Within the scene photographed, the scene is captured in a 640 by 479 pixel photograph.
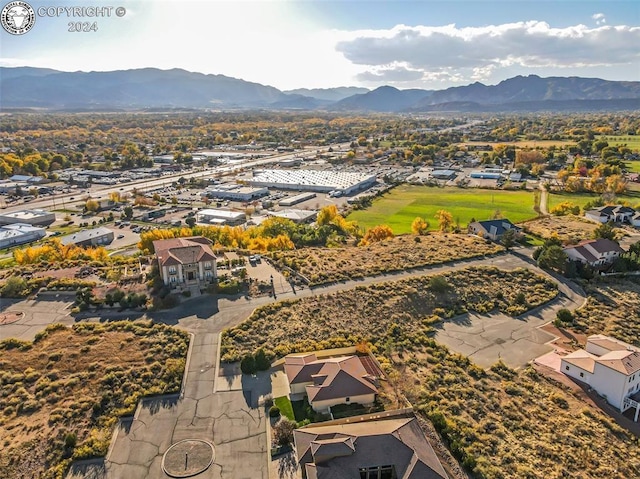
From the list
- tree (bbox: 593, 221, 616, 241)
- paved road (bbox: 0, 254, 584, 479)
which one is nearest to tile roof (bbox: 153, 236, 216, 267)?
paved road (bbox: 0, 254, 584, 479)

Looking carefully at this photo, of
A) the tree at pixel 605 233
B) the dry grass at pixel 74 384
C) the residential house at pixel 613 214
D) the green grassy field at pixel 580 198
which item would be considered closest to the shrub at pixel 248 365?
the dry grass at pixel 74 384

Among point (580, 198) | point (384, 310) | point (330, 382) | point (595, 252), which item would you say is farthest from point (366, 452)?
point (580, 198)

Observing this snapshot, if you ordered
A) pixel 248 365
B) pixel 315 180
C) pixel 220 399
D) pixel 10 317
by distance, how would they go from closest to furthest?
pixel 220 399
pixel 248 365
pixel 10 317
pixel 315 180

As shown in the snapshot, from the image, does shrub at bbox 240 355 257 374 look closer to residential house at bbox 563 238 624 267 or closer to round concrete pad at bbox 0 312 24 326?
round concrete pad at bbox 0 312 24 326

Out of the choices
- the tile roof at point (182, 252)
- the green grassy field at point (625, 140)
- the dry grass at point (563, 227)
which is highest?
the tile roof at point (182, 252)

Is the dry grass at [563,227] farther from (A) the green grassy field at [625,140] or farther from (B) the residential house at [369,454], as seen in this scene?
(A) the green grassy field at [625,140]

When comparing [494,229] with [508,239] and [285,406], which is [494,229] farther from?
[285,406]
